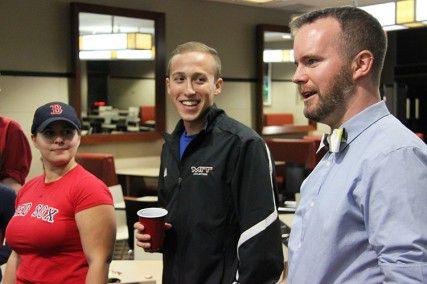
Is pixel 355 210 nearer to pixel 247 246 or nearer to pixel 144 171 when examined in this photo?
pixel 247 246

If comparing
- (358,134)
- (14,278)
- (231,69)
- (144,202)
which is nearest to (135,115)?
(231,69)

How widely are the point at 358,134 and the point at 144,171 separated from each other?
21.1 ft

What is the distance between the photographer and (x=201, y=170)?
2.03 metres

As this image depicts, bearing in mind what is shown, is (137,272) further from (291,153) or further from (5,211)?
(291,153)

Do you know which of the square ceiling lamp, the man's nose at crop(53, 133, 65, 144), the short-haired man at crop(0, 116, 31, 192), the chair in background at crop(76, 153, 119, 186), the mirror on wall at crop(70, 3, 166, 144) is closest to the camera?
the man's nose at crop(53, 133, 65, 144)

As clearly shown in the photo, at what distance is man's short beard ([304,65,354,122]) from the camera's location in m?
1.32

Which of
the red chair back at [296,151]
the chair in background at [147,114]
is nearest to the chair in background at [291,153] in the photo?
the red chair back at [296,151]

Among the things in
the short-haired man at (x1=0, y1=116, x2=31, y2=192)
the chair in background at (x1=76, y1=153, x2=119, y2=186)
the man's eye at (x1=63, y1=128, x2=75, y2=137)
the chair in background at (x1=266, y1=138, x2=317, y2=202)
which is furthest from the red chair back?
the man's eye at (x1=63, y1=128, x2=75, y2=137)

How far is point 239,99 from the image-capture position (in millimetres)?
9578

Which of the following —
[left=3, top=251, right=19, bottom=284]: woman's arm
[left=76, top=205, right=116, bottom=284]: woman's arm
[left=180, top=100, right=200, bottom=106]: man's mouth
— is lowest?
[left=3, top=251, right=19, bottom=284]: woman's arm

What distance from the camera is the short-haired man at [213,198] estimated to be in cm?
195

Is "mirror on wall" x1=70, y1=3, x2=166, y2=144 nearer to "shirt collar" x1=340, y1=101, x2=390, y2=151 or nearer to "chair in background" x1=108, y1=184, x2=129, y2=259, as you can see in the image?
"chair in background" x1=108, y1=184, x2=129, y2=259

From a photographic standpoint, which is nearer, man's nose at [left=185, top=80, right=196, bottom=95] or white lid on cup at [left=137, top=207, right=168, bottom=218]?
white lid on cup at [left=137, top=207, right=168, bottom=218]

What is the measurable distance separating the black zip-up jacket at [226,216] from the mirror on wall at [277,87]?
5.34 meters
